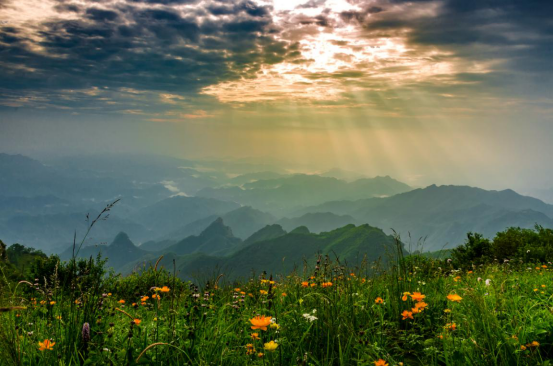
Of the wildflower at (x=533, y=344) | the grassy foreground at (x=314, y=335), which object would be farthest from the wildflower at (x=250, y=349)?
the wildflower at (x=533, y=344)

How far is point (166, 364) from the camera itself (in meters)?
3.95

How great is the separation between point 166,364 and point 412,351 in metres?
3.17

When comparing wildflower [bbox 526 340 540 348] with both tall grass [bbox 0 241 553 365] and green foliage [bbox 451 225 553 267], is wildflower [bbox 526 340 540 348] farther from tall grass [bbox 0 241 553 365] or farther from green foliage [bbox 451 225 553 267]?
green foliage [bbox 451 225 553 267]

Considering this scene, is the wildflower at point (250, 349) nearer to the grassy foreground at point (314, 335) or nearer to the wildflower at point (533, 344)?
the grassy foreground at point (314, 335)

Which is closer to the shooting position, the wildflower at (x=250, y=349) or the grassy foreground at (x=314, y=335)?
the grassy foreground at (x=314, y=335)

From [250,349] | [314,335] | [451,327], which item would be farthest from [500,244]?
[250,349]

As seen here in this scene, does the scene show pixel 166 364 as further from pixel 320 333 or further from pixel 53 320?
pixel 53 320

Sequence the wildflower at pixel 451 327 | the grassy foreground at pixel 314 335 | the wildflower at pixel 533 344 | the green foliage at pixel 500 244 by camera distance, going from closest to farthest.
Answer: the wildflower at pixel 533 344
the grassy foreground at pixel 314 335
the wildflower at pixel 451 327
the green foliage at pixel 500 244

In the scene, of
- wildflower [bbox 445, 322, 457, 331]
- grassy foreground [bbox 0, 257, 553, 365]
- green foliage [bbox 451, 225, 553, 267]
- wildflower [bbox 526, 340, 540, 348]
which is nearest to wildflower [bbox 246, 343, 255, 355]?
grassy foreground [bbox 0, 257, 553, 365]

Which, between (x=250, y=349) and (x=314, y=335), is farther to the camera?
(x=314, y=335)

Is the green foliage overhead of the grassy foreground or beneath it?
beneath

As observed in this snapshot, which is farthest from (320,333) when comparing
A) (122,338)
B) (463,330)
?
(122,338)

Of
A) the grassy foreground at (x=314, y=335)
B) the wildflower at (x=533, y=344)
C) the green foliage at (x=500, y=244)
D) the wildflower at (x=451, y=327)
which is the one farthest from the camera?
the green foliage at (x=500, y=244)

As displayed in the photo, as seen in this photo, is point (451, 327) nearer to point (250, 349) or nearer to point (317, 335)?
point (317, 335)
